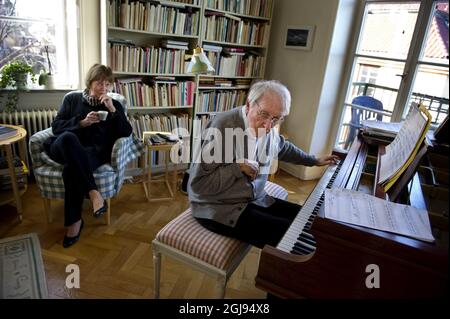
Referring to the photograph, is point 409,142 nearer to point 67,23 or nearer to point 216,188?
point 216,188

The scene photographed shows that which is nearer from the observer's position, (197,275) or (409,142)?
(409,142)

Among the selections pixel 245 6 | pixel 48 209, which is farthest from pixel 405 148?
pixel 245 6

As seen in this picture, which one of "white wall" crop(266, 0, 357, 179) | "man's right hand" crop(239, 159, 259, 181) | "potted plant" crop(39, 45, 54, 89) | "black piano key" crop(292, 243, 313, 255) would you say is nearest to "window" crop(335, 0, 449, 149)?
"white wall" crop(266, 0, 357, 179)

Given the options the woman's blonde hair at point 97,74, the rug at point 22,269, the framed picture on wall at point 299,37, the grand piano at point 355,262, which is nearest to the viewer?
the grand piano at point 355,262

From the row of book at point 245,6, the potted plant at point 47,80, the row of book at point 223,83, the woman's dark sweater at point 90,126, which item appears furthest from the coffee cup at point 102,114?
the row of book at point 245,6

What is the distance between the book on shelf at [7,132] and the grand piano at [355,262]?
1.85 m

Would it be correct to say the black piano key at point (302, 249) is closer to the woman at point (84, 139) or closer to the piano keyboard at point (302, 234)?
the piano keyboard at point (302, 234)

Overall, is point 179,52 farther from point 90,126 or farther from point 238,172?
point 238,172

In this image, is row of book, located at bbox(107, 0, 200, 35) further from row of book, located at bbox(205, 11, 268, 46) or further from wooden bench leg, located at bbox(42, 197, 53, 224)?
wooden bench leg, located at bbox(42, 197, 53, 224)

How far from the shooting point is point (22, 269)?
172 centimetres

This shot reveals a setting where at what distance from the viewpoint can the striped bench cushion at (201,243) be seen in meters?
1.24
